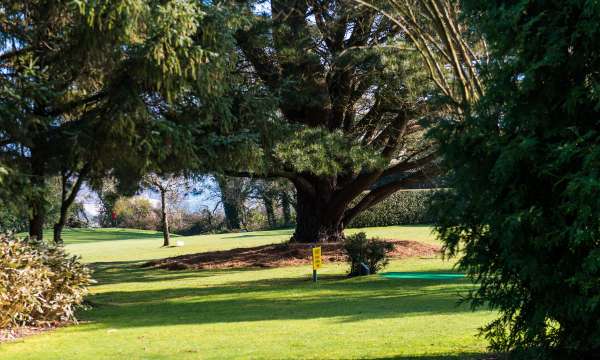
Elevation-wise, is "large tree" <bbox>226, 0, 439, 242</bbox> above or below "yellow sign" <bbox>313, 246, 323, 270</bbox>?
above

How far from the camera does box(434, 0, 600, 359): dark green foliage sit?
4855 mm

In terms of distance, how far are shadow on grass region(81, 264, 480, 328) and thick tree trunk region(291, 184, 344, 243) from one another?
6.54 metres

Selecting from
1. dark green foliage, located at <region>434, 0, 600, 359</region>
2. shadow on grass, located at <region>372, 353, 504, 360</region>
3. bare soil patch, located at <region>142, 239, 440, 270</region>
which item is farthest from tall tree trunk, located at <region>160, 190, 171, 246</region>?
dark green foliage, located at <region>434, 0, 600, 359</region>

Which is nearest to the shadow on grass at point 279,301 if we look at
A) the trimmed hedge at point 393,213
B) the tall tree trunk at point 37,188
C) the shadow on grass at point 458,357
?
the tall tree trunk at point 37,188

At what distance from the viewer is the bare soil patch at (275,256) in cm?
2256

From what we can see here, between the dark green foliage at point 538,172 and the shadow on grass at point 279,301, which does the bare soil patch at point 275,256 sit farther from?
the dark green foliage at point 538,172

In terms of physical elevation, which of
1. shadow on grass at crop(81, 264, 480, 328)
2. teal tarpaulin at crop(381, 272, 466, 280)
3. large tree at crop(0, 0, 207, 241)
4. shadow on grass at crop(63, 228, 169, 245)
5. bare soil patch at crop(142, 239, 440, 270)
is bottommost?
shadow on grass at crop(81, 264, 480, 328)

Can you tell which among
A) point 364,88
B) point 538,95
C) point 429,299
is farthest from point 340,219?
point 538,95

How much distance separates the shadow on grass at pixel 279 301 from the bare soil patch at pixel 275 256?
13.6ft

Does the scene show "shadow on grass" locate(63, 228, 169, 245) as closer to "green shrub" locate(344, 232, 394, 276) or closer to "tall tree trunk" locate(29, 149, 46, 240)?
"green shrub" locate(344, 232, 394, 276)

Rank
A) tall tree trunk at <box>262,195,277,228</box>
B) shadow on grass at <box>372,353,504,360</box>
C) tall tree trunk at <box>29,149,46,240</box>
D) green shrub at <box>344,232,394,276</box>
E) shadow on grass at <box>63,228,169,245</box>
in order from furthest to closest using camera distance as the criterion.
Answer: shadow on grass at <box>63,228,169,245</box>, tall tree trunk at <box>262,195,277,228</box>, green shrub at <box>344,232,394,276</box>, tall tree trunk at <box>29,149,46,240</box>, shadow on grass at <box>372,353,504,360</box>

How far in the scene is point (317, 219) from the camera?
24.9 m

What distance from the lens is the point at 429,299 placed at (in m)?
13.2

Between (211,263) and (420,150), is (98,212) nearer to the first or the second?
(211,263)
